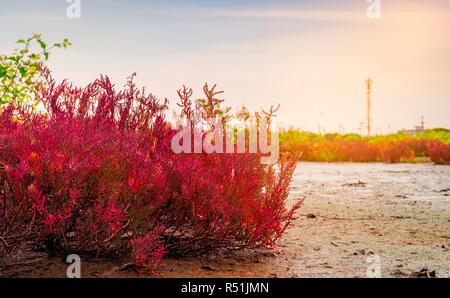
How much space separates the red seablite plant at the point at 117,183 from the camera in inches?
127

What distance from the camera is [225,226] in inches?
152

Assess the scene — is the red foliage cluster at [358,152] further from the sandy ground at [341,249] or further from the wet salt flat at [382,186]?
the sandy ground at [341,249]

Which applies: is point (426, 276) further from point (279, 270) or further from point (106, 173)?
point (106, 173)

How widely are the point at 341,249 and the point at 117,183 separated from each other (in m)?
2.63

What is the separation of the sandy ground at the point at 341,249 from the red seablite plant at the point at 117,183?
177mm

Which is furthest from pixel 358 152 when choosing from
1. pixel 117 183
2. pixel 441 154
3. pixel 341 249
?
pixel 117 183

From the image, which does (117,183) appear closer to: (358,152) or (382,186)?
(382,186)

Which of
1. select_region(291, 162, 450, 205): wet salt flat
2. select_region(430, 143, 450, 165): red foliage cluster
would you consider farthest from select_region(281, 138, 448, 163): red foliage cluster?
select_region(291, 162, 450, 205): wet salt flat

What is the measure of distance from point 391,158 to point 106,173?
58.8 feet

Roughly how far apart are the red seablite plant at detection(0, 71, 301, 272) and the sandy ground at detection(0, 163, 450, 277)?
18cm

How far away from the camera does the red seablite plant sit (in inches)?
127

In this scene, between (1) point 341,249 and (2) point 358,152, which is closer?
(1) point 341,249

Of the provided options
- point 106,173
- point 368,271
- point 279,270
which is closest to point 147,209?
point 106,173

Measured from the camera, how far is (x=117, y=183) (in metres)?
3.29
